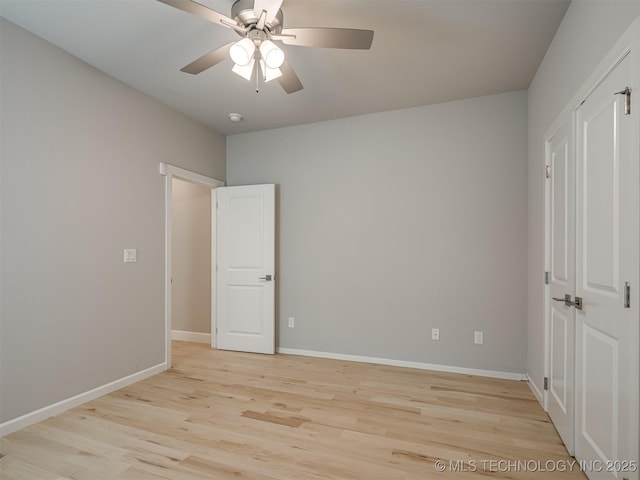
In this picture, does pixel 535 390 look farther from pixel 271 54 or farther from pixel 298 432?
pixel 271 54

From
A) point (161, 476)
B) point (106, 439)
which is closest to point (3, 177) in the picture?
point (106, 439)

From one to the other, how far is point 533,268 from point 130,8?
3680mm

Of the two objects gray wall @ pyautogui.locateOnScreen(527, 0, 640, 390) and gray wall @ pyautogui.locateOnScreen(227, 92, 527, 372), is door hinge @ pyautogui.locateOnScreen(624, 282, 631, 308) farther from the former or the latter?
gray wall @ pyautogui.locateOnScreen(227, 92, 527, 372)

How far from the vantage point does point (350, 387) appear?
3.16 meters

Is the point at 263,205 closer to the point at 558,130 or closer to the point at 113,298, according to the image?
the point at 113,298

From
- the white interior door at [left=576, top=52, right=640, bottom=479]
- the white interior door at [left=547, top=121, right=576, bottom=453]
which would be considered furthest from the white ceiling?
the white interior door at [left=576, top=52, right=640, bottom=479]

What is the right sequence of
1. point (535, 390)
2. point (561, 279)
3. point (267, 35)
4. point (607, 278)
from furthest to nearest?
point (535, 390) → point (561, 279) → point (267, 35) → point (607, 278)

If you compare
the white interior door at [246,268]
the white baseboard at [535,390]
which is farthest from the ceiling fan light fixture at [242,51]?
the white baseboard at [535,390]

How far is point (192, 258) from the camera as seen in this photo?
16.1ft

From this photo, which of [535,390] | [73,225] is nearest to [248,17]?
[73,225]

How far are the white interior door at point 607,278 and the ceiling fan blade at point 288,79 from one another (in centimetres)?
170

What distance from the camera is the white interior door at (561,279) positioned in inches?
81.7

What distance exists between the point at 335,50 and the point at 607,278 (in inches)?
89.8

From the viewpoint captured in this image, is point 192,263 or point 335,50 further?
point 192,263
